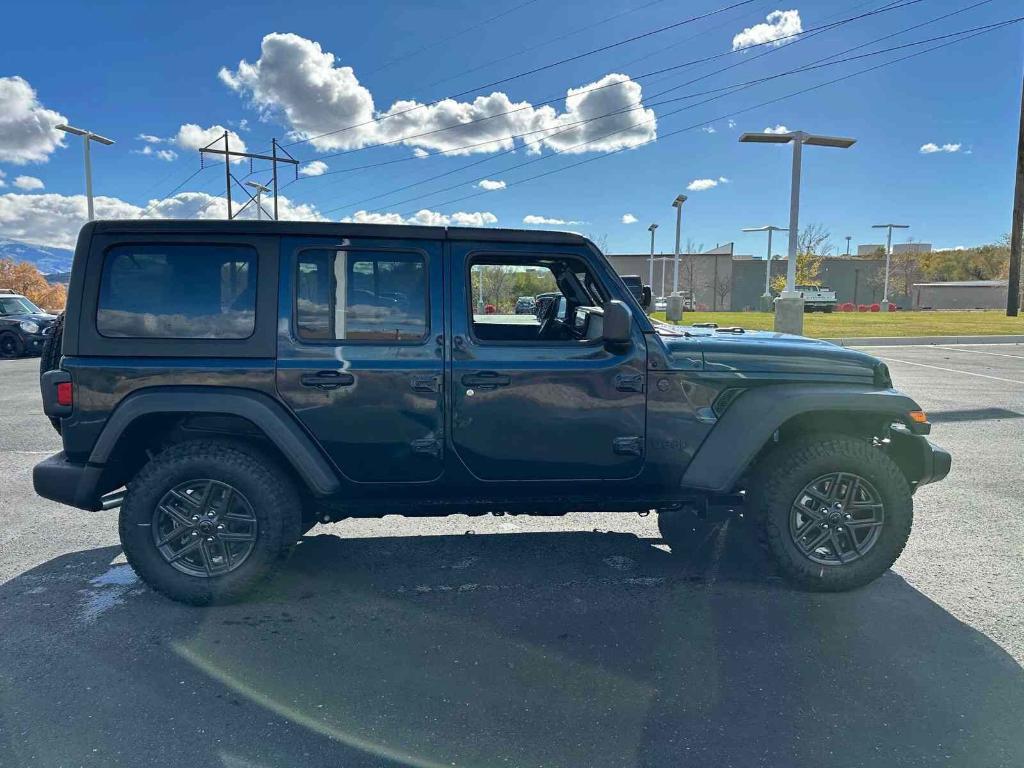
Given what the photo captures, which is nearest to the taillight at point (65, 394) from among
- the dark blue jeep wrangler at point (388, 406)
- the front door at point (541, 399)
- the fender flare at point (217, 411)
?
the dark blue jeep wrangler at point (388, 406)

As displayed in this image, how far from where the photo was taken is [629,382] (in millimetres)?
3430

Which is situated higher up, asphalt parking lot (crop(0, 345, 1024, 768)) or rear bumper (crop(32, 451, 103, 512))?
rear bumper (crop(32, 451, 103, 512))

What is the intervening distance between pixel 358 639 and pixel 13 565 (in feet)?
7.81

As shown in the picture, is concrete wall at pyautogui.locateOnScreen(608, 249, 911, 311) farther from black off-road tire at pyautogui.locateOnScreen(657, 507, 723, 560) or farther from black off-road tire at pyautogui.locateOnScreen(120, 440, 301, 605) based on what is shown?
black off-road tire at pyautogui.locateOnScreen(120, 440, 301, 605)

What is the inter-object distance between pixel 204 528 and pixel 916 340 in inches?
812

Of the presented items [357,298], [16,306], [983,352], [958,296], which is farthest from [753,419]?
[958,296]

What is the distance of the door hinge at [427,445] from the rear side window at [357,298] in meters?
0.52

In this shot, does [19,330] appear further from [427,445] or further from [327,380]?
[427,445]

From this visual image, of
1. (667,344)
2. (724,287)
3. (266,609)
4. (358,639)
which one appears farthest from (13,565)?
(724,287)

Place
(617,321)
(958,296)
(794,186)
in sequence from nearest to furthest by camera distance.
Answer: (617,321) < (794,186) < (958,296)

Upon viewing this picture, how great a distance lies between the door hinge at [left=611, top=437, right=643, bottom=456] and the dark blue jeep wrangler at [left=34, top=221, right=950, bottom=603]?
1 cm

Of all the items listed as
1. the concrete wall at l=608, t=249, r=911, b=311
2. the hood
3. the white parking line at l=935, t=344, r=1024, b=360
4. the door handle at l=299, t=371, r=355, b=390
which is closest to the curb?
the white parking line at l=935, t=344, r=1024, b=360

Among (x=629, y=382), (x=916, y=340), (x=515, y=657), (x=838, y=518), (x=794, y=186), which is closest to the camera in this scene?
(x=515, y=657)

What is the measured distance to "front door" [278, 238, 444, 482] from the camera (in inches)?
131
